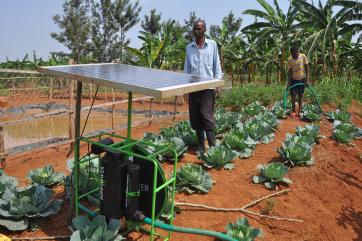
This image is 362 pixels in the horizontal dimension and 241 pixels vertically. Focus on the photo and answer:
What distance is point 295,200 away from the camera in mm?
3867

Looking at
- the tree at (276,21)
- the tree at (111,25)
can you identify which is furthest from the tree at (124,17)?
the tree at (276,21)

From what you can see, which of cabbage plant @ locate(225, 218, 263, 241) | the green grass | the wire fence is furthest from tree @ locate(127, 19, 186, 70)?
cabbage plant @ locate(225, 218, 263, 241)

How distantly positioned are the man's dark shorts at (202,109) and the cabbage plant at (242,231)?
180 centimetres

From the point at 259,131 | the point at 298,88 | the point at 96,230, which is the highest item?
the point at 298,88

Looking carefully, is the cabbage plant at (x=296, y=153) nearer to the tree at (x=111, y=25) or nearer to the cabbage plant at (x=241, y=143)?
the cabbage plant at (x=241, y=143)

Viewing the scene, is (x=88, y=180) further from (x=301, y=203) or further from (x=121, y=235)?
(x=301, y=203)

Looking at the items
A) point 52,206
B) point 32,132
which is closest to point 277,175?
point 52,206

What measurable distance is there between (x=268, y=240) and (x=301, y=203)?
87 centimetres

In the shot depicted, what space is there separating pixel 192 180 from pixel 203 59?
5.43 feet

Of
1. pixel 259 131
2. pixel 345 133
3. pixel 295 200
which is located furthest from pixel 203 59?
pixel 345 133

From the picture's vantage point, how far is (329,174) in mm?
4746

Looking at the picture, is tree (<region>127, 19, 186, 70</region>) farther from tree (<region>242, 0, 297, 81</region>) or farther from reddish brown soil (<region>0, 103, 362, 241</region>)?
reddish brown soil (<region>0, 103, 362, 241</region>)

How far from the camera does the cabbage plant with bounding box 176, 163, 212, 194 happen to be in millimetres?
3674

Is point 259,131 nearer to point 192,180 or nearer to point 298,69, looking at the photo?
point 192,180
